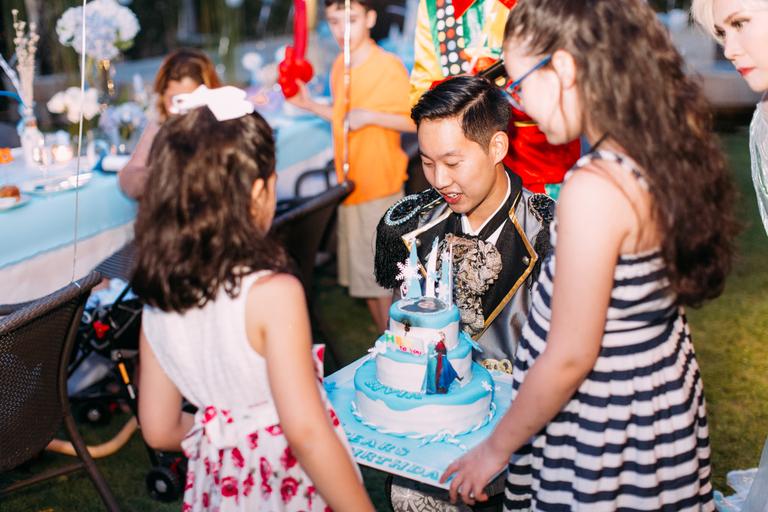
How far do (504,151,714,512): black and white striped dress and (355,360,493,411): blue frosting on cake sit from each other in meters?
0.22

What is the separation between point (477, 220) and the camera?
2.47m

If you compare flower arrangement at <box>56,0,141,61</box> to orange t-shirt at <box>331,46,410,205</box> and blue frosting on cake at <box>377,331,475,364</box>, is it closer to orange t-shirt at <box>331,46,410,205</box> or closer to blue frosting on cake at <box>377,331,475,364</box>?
orange t-shirt at <box>331,46,410,205</box>

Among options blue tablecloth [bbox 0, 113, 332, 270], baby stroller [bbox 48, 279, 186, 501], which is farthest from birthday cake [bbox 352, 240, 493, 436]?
blue tablecloth [bbox 0, 113, 332, 270]

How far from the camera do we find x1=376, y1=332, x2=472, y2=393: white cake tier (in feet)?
6.17

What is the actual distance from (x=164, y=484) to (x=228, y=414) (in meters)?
1.63

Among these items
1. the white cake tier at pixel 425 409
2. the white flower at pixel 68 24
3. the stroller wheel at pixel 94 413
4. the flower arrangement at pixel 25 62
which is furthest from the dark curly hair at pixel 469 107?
the white flower at pixel 68 24

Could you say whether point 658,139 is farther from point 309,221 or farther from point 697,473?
point 309,221

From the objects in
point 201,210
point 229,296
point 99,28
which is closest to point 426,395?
point 229,296

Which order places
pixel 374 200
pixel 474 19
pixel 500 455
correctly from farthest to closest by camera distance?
pixel 374 200
pixel 474 19
pixel 500 455

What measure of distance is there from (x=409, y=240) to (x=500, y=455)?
974mm

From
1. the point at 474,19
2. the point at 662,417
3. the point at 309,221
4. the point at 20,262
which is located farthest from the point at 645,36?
the point at 20,262

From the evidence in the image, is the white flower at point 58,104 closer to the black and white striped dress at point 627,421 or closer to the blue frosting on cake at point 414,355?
the blue frosting on cake at point 414,355

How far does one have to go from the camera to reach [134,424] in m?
3.50

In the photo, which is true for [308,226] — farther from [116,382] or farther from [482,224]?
[116,382]
